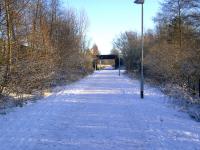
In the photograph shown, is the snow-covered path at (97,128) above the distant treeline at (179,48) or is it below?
below

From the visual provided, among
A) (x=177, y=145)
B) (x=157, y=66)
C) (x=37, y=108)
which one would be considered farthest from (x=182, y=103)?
(x=157, y=66)

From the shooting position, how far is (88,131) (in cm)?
1121

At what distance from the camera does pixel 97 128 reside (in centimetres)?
1166

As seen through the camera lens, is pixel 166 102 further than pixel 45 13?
No

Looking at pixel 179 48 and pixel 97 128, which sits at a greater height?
→ pixel 179 48

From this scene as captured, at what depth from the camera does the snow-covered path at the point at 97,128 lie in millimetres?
9484

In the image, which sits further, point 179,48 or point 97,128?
point 179,48

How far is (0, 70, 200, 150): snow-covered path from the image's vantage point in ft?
31.1

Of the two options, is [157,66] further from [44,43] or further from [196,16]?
[44,43]

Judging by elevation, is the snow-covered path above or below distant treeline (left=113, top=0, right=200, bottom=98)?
below

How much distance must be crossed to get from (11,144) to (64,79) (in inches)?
1123

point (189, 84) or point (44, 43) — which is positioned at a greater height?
point (44, 43)

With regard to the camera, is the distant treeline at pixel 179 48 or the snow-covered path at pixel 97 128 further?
the distant treeline at pixel 179 48

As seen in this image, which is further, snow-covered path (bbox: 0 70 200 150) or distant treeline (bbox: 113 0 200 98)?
distant treeline (bbox: 113 0 200 98)
